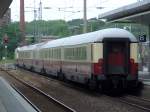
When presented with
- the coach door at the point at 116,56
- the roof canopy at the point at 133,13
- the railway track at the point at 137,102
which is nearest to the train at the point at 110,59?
the coach door at the point at 116,56

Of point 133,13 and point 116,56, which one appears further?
point 133,13

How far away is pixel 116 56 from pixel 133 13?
10212 millimetres

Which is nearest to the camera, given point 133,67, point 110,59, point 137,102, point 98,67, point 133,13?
point 137,102

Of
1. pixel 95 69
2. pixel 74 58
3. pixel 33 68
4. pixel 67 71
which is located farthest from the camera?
pixel 33 68

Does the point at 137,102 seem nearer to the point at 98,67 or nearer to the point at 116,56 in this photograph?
the point at 98,67

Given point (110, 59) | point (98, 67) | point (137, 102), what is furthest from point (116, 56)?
point (137, 102)

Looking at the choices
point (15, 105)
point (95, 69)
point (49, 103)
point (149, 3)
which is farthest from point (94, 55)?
point (149, 3)

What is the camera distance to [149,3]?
29062mm

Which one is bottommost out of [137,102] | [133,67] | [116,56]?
[137,102]

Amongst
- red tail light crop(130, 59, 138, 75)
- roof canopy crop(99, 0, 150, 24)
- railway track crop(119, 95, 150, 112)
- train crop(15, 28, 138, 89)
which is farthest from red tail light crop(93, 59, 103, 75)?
roof canopy crop(99, 0, 150, 24)

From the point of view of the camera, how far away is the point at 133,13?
32875 mm

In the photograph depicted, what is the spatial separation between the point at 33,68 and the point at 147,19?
19.7 m

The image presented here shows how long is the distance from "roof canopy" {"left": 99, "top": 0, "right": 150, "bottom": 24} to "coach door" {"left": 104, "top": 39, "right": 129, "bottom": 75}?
683 cm

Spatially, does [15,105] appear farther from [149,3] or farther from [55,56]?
[55,56]
